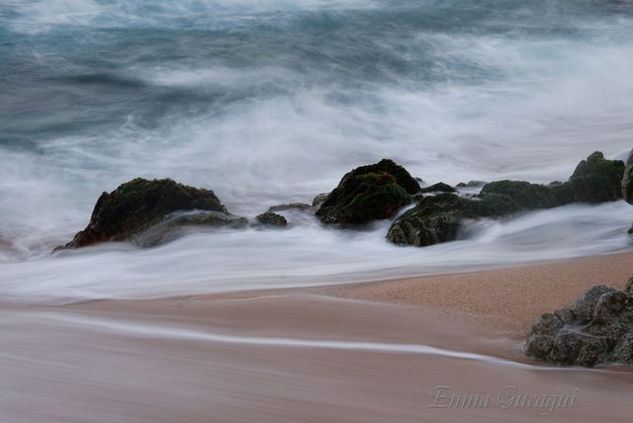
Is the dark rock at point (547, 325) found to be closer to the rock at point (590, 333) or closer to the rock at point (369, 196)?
the rock at point (590, 333)

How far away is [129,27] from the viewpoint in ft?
56.5

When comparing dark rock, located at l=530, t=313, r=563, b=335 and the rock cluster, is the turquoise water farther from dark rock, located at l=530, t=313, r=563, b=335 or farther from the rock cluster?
dark rock, located at l=530, t=313, r=563, b=335

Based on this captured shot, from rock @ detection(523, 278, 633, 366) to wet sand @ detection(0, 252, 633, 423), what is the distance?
2.5 inches

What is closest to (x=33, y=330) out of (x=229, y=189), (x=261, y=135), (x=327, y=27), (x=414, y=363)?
(x=414, y=363)

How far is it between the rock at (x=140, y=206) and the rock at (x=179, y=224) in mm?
88

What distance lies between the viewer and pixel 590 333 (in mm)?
3475

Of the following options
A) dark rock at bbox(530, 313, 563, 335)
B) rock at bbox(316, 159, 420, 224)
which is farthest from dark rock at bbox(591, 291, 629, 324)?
rock at bbox(316, 159, 420, 224)

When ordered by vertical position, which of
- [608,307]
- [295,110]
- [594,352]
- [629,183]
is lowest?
[594,352]

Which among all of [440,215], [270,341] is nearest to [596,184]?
[440,215]

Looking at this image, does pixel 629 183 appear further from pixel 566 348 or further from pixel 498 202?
pixel 566 348

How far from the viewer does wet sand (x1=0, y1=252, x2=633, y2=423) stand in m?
3.09

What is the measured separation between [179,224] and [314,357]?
3.33 meters

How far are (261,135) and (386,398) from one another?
7.94 m

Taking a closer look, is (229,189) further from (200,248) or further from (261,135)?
(200,248)
